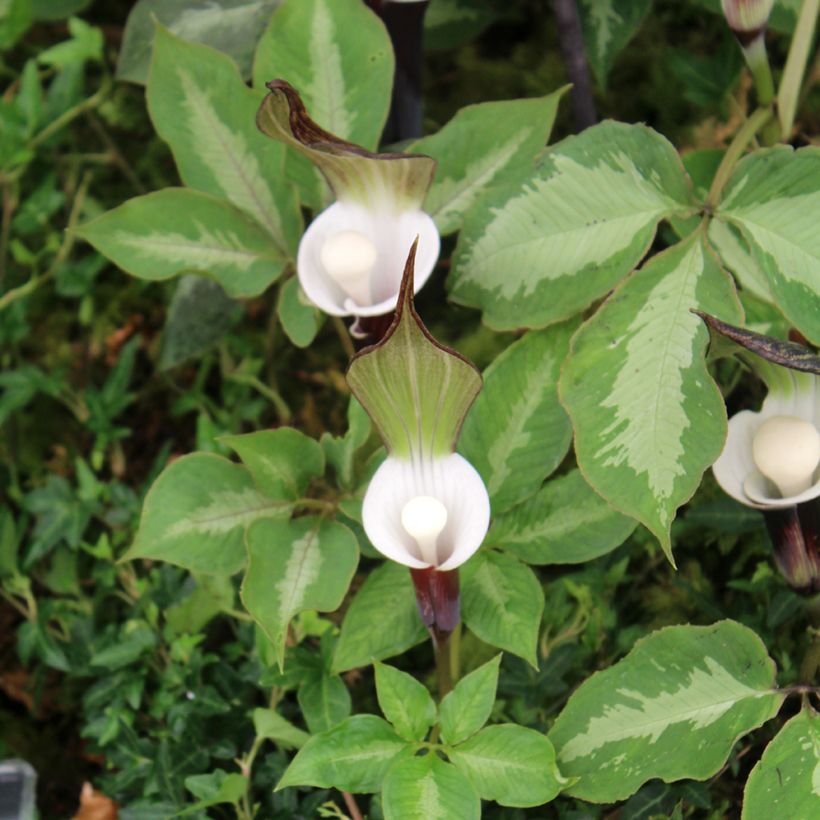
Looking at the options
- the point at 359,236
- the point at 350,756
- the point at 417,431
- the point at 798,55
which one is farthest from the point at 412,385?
the point at 798,55

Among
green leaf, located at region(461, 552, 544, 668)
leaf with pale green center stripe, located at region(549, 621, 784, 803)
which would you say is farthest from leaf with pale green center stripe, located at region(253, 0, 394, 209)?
leaf with pale green center stripe, located at region(549, 621, 784, 803)

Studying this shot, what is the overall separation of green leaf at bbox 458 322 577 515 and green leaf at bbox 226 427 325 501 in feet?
0.38

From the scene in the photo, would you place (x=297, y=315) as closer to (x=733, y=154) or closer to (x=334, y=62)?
(x=334, y=62)

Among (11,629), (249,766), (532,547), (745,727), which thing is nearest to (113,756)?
(249,766)

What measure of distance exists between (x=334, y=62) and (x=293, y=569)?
1.28 feet

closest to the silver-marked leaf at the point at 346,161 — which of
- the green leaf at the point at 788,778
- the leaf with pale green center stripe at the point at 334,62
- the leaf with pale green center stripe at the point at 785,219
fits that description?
the leaf with pale green center stripe at the point at 334,62

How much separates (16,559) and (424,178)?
56 cm

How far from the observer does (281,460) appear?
808mm

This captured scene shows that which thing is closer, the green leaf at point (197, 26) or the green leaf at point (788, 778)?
the green leaf at point (788, 778)

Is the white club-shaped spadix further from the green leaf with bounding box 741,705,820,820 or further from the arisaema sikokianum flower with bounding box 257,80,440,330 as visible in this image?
the green leaf with bounding box 741,705,820,820

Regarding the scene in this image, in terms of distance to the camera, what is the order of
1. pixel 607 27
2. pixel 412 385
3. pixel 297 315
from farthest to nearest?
pixel 607 27 < pixel 297 315 < pixel 412 385

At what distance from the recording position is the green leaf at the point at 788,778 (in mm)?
673

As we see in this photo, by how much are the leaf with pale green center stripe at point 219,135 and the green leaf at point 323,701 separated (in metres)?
0.34

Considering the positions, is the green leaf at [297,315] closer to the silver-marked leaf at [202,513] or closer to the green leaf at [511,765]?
the silver-marked leaf at [202,513]
